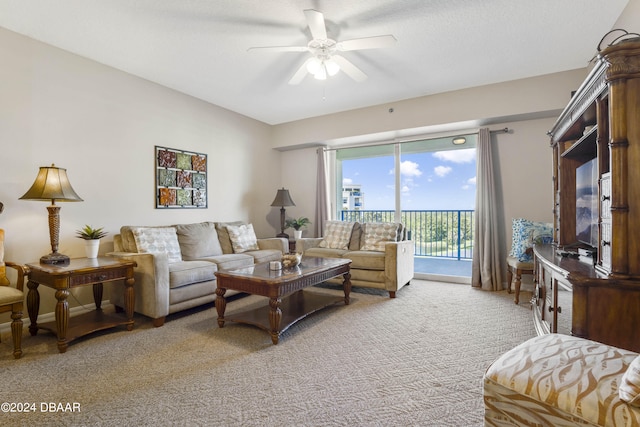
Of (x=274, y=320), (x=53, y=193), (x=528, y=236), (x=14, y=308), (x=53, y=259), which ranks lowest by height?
(x=274, y=320)

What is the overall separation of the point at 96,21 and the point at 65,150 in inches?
49.4

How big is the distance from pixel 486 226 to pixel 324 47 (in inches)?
120

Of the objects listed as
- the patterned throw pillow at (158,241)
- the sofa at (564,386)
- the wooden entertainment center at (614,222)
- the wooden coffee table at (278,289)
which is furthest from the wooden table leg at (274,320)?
the wooden entertainment center at (614,222)

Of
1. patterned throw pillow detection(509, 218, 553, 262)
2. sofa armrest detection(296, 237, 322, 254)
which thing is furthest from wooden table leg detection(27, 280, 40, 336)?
patterned throw pillow detection(509, 218, 553, 262)

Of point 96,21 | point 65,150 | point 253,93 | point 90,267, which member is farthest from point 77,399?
point 253,93

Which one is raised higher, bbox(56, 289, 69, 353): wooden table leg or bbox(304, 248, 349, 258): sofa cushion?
bbox(304, 248, 349, 258): sofa cushion

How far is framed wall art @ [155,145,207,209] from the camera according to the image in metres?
3.87

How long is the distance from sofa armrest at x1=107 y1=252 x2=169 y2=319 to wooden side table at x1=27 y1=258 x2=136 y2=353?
0.10 meters

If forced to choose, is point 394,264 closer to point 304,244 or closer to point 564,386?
point 304,244

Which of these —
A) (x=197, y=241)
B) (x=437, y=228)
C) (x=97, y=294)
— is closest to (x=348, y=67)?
(x=197, y=241)

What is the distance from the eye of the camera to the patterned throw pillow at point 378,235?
4191mm

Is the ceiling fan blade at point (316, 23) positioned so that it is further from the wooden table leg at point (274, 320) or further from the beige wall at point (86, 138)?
the beige wall at point (86, 138)

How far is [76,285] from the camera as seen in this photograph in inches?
95.3

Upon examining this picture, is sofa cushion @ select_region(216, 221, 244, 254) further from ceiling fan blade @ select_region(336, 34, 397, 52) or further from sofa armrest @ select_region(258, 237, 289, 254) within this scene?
ceiling fan blade @ select_region(336, 34, 397, 52)
